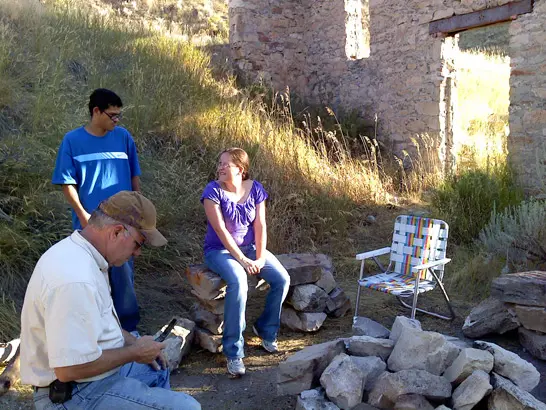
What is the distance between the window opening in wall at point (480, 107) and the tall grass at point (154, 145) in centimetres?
160

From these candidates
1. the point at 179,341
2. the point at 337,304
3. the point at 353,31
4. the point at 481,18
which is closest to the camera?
the point at 179,341

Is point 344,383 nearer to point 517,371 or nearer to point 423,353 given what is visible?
point 423,353

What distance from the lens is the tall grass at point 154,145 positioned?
4.55m

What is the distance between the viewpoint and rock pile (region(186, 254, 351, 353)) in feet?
12.8

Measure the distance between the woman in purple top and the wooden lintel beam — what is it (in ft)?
14.7

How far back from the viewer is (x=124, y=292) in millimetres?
3650

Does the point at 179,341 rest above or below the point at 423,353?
below

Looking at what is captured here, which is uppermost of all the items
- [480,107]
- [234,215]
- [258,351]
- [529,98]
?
[480,107]

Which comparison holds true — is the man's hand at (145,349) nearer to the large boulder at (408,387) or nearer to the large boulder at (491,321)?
the large boulder at (408,387)

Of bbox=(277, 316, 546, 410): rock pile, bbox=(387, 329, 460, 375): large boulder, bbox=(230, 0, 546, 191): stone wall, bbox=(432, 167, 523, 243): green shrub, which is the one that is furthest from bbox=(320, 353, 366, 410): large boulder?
bbox=(230, 0, 546, 191): stone wall

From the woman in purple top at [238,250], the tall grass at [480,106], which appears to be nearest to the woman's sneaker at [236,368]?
the woman in purple top at [238,250]

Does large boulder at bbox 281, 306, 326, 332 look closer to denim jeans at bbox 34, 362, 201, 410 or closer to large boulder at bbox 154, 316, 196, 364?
large boulder at bbox 154, 316, 196, 364

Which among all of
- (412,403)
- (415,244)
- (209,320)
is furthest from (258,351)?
(415,244)

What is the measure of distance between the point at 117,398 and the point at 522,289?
3012 mm
